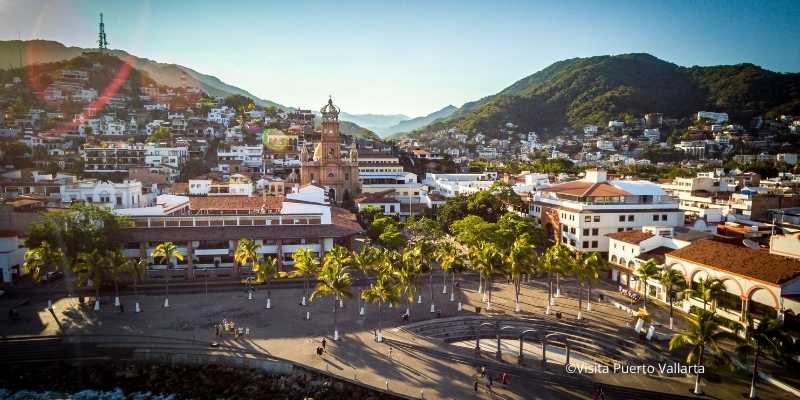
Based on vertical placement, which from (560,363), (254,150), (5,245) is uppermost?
(254,150)

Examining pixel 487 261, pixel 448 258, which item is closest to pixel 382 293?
pixel 448 258

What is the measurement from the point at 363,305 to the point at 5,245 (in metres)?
33.5

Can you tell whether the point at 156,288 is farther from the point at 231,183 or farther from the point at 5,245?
the point at 231,183

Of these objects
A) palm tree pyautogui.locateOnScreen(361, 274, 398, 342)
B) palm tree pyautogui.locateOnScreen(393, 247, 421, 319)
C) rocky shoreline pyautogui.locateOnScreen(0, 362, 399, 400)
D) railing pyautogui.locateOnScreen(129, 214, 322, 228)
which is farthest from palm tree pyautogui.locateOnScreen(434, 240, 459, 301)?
railing pyautogui.locateOnScreen(129, 214, 322, 228)

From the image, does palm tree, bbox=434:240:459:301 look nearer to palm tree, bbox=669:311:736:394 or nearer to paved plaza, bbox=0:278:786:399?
paved plaza, bbox=0:278:786:399

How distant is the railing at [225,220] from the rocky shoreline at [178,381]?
19452 millimetres

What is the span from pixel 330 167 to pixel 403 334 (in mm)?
56920

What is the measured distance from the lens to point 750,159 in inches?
5591

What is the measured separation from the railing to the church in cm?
3372

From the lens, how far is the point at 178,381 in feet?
93.3

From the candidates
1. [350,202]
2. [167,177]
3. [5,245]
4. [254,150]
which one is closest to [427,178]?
A: [350,202]

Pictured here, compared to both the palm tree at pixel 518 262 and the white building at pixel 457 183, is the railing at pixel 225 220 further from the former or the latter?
the white building at pixel 457 183

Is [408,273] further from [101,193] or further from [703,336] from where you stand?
[101,193]

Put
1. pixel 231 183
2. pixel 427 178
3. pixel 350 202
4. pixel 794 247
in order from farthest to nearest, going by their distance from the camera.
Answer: pixel 427 178
pixel 350 202
pixel 231 183
pixel 794 247
